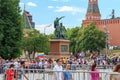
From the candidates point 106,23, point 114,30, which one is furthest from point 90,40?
point 106,23

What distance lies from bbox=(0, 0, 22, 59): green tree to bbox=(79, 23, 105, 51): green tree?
6715 cm

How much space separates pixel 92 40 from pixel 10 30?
7036cm

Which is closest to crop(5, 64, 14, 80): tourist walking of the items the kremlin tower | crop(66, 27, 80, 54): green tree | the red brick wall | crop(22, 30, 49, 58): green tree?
crop(22, 30, 49, 58): green tree

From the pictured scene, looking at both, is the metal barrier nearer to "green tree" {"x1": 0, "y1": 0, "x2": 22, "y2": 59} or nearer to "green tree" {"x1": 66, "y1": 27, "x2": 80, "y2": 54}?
"green tree" {"x1": 0, "y1": 0, "x2": 22, "y2": 59}

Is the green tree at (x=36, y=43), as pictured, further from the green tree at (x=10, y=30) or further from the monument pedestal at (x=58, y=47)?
the monument pedestal at (x=58, y=47)

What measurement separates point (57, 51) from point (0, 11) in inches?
401

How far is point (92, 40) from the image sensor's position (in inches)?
4651

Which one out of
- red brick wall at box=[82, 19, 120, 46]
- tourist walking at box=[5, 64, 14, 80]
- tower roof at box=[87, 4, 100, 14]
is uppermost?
tower roof at box=[87, 4, 100, 14]

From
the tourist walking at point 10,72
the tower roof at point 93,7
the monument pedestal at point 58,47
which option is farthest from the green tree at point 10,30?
the tower roof at point 93,7

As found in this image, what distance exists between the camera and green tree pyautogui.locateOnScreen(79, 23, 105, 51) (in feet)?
383

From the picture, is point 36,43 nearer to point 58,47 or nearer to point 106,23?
point 58,47

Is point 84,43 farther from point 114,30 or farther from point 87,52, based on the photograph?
point 114,30

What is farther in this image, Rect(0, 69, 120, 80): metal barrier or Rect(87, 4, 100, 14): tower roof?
Rect(87, 4, 100, 14): tower roof

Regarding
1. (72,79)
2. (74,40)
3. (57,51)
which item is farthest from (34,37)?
(72,79)
